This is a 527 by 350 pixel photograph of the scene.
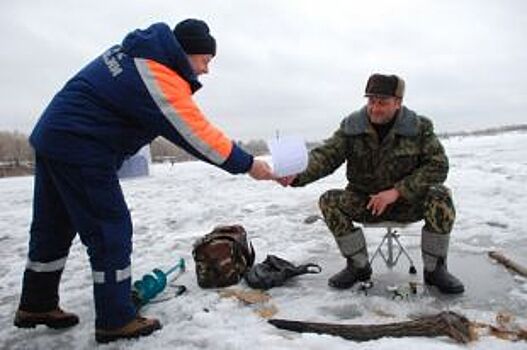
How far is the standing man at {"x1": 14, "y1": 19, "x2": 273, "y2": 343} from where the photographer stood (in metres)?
3.06

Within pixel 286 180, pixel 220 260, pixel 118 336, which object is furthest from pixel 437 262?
pixel 118 336

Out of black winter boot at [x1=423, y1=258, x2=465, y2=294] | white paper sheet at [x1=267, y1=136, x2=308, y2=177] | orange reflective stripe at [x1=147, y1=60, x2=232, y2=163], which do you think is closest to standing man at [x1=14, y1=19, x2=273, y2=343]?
orange reflective stripe at [x1=147, y1=60, x2=232, y2=163]

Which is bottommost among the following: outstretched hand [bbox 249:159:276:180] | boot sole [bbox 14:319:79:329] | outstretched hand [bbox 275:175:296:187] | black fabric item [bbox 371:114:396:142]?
boot sole [bbox 14:319:79:329]

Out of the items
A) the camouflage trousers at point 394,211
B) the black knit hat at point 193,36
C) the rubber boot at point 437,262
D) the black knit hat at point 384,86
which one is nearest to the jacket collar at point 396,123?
the black knit hat at point 384,86

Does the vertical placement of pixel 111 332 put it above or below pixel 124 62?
below

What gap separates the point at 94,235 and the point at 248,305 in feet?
3.81

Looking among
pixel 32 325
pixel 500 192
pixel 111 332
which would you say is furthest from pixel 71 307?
pixel 500 192

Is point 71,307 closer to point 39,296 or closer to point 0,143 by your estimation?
point 39,296

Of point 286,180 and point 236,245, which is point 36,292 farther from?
point 286,180

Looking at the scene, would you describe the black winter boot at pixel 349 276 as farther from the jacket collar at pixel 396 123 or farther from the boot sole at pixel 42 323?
the boot sole at pixel 42 323

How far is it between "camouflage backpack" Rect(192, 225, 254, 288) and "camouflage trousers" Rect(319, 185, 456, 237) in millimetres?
806

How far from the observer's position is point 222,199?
10797 millimetres

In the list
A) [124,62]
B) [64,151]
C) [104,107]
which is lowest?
A: [64,151]

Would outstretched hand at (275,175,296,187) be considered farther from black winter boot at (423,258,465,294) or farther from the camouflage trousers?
black winter boot at (423,258,465,294)
